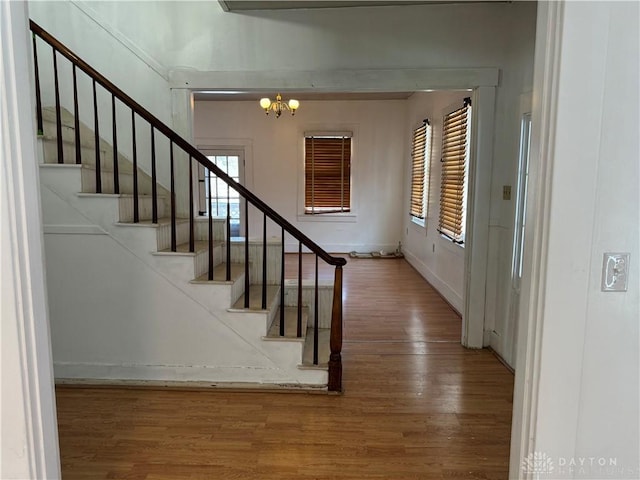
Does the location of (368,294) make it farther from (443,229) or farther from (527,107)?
(527,107)

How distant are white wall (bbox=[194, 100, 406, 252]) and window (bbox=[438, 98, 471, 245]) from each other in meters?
A: 2.55

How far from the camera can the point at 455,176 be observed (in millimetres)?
4594

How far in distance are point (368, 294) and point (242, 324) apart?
263cm

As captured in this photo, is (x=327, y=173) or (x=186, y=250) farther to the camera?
(x=327, y=173)

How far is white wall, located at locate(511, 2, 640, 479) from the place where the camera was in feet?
3.66

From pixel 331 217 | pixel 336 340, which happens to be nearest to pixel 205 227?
pixel 336 340

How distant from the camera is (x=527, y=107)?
2.99 meters

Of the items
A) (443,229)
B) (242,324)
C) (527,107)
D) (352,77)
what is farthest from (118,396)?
(443,229)

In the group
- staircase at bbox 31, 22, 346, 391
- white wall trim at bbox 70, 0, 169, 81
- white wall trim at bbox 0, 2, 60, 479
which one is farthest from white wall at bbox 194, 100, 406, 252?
white wall trim at bbox 0, 2, 60, 479

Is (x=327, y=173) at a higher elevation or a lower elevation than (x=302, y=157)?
lower

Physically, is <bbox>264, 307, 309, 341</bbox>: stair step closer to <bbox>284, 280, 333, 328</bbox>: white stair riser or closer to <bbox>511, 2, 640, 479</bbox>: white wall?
<bbox>284, 280, 333, 328</bbox>: white stair riser

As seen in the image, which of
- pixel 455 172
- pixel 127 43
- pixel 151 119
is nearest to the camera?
pixel 151 119

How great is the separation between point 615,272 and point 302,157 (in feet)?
22.0

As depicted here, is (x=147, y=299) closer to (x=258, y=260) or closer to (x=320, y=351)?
(x=258, y=260)
